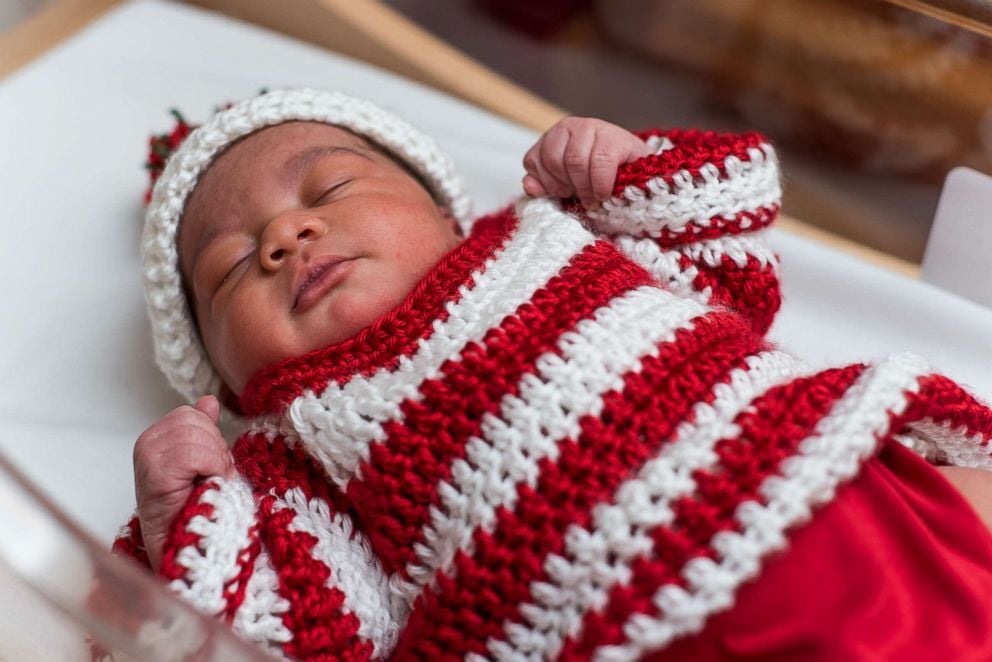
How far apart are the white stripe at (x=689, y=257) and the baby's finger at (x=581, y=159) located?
8 centimetres

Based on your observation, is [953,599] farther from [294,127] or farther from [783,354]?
[294,127]

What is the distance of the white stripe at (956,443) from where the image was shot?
87 centimetres

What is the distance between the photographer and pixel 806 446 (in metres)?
0.75

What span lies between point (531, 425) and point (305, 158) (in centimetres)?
38

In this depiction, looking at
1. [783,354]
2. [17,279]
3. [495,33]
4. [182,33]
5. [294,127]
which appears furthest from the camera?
[495,33]

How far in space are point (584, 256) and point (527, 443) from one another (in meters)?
0.21

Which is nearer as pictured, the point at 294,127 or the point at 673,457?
the point at 673,457

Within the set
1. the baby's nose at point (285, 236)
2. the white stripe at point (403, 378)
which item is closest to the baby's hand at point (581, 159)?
the white stripe at point (403, 378)

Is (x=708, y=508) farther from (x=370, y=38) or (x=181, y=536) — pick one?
(x=370, y=38)

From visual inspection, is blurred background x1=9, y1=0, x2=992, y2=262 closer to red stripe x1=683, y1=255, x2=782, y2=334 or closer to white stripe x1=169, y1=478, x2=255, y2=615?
red stripe x1=683, y1=255, x2=782, y2=334

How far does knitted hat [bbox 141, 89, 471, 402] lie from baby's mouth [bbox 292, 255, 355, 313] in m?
0.20

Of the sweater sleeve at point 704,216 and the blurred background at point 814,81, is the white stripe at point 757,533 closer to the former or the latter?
the sweater sleeve at point 704,216

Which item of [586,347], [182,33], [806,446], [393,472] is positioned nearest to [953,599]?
[806,446]

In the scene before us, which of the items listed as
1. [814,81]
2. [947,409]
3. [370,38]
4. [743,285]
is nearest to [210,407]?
[743,285]
